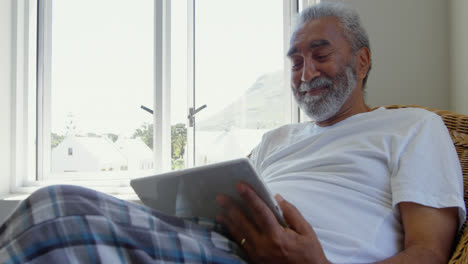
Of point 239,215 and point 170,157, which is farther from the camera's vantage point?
point 170,157

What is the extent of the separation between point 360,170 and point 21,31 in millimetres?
2055

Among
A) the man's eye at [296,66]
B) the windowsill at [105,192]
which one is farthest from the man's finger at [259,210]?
the windowsill at [105,192]

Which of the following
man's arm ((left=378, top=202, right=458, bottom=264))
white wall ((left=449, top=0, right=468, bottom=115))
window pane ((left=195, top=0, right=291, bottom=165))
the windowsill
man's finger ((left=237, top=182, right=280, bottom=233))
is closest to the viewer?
man's finger ((left=237, top=182, right=280, bottom=233))

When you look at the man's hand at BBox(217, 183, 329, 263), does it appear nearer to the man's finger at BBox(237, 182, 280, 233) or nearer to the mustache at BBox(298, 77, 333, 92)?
the man's finger at BBox(237, 182, 280, 233)

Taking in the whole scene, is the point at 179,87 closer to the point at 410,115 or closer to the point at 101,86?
the point at 101,86

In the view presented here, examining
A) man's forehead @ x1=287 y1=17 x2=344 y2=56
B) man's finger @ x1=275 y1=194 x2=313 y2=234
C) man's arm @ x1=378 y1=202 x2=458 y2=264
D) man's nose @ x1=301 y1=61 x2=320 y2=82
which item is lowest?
man's arm @ x1=378 y1=202 x2=458 y2=264

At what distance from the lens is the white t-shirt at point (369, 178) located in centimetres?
74

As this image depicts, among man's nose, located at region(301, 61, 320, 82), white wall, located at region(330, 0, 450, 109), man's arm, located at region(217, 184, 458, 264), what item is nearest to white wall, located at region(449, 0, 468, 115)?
white wall, located at region(330, 0, 450, 109)

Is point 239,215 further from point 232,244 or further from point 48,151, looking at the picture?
point 48,151

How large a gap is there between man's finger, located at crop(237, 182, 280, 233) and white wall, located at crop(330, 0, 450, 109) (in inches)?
43.6

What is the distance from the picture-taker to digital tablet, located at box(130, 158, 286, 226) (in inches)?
21.8

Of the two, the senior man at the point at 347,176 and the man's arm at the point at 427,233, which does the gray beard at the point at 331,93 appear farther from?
the man's arm at the point at 427,233

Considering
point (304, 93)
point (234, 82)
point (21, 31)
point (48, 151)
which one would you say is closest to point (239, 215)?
point (304, 93)

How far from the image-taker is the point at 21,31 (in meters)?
1.97
